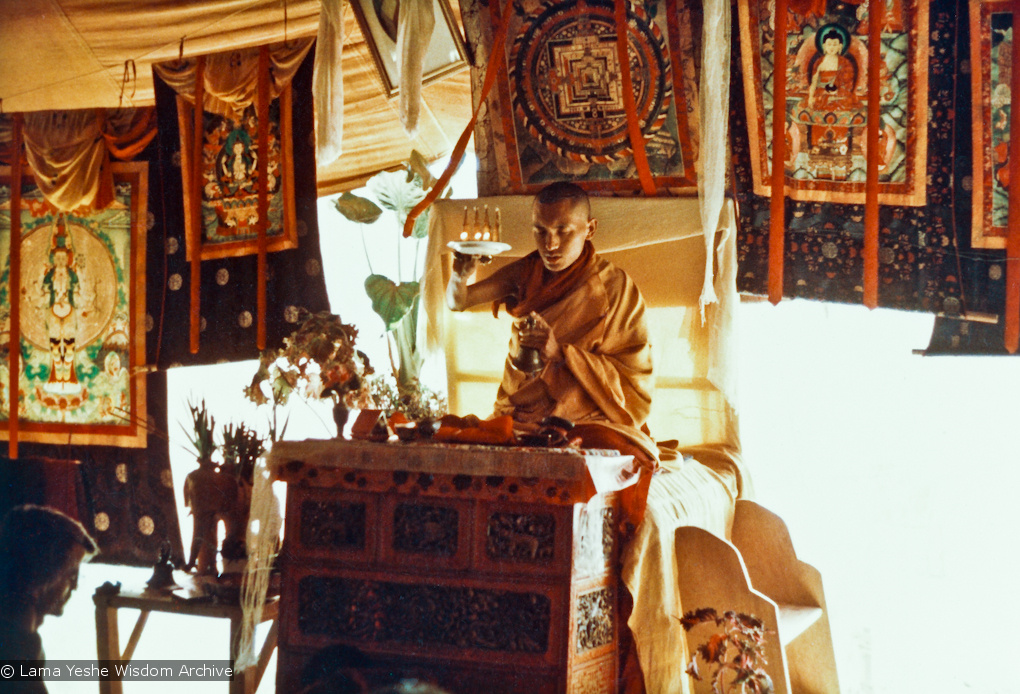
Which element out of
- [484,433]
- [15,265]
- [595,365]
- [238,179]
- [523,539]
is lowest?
[523,539]

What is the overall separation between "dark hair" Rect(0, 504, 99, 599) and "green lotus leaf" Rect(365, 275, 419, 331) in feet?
5.67

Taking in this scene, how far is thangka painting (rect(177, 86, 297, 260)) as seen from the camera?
5.05 meters

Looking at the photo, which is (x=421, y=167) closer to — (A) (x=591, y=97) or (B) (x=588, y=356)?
(A) (x=591, y=97)

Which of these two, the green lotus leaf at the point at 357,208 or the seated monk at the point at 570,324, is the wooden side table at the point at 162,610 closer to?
the seated monk at the point at 570,324

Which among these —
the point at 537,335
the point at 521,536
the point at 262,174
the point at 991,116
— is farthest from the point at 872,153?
the point at 262,174

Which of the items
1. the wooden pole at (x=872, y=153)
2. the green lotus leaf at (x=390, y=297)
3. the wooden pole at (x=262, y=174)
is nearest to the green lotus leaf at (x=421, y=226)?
the green lotus leaf at (x=390, y=297)

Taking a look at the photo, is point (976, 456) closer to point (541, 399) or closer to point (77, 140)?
point (541, 399)

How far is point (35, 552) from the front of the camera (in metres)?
3.63

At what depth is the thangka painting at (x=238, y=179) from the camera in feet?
16.6

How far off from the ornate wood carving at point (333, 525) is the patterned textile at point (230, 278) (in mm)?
1814

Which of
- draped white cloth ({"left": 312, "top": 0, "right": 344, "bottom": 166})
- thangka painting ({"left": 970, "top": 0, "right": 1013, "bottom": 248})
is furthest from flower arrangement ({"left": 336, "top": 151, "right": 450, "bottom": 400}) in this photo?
thangka painting ({"left": 970, "top": 0, "right": 1013, "bottom": 248})

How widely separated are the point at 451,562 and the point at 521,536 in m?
0.24

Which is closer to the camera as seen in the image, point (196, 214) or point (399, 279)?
point (399, 279)

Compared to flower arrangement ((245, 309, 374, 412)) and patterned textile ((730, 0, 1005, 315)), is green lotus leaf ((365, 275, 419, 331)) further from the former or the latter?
patterned textile ((730, 0, 1005, 315))
